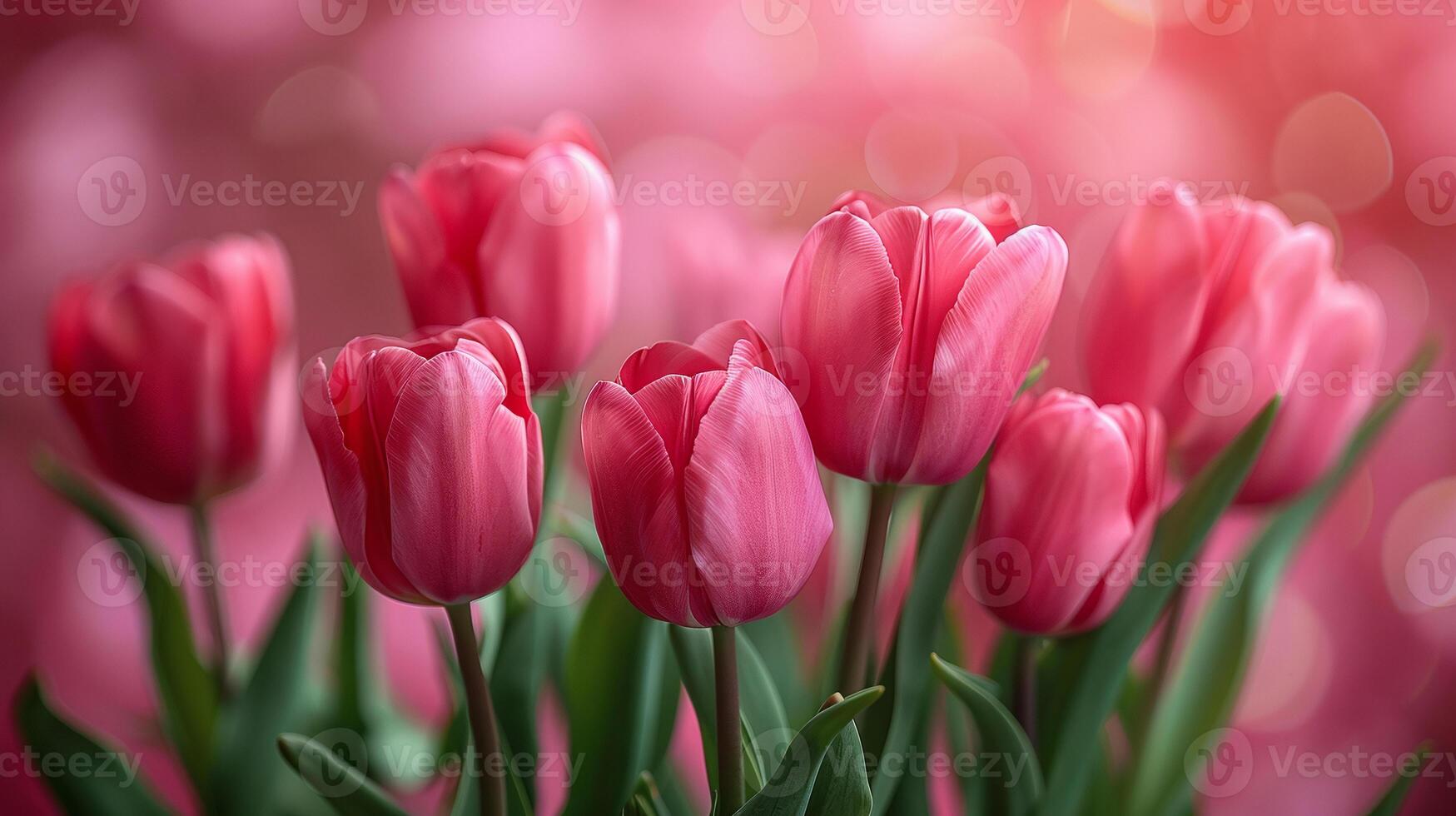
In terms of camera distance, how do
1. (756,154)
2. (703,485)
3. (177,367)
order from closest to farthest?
(703,485)
(177,367)
(756,154)

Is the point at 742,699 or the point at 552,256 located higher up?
the point at 552,256

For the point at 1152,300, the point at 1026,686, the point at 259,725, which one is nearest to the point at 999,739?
the point at 1026,686

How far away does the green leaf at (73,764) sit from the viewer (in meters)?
0.36

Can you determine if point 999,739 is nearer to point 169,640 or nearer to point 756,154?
point 169,640

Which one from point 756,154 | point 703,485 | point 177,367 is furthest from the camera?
point 756,154

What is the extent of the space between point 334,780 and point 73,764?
0.14 m

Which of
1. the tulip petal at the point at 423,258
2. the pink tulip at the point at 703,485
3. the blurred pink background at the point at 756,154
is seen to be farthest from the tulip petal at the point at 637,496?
the blurred pink background at the point at 756,154

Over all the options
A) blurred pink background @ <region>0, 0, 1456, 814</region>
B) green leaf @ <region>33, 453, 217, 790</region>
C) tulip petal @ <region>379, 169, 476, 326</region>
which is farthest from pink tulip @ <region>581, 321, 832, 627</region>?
blurred pink background @ <region>0, 0, 1456, 814</region>

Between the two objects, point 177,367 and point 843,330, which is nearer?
point 843,330

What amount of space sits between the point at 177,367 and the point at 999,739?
0.94 feet

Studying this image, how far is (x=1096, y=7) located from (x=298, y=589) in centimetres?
66

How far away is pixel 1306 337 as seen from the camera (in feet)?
1.04

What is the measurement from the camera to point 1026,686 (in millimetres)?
335

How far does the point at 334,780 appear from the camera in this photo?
0.28m
